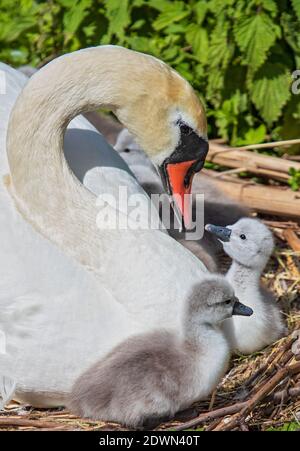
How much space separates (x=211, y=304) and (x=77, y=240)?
65 cm

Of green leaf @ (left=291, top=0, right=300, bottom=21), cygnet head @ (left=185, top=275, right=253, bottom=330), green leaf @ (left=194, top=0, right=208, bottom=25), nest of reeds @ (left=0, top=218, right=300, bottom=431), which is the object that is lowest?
nest of reeds @ (left=0, top=218, right=300, bottom=431)

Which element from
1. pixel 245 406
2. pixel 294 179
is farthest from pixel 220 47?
pixel 245 406

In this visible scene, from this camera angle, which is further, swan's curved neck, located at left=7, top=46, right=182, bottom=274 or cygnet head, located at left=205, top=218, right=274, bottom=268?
cygnet head, located at left=205, top=218, right=274, bottom=268

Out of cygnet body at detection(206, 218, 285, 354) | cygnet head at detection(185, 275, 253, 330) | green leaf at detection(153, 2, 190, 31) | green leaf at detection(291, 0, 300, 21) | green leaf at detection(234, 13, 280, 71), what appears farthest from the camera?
green leaf at detection(153, 2, 190, 31)

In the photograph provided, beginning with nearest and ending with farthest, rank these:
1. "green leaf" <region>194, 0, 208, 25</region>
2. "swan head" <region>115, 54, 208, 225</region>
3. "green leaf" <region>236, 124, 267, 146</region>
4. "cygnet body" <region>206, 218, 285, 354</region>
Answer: "swan head" <region>115, 54, 208, 225</region>, "cygnet body" <region>206, 218, 285, 354</region>, "green leaf" <region>194, 0, 208, 25</region>, "green leaf" <region>236, 124, 267, 146</region>

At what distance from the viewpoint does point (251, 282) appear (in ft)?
17.6

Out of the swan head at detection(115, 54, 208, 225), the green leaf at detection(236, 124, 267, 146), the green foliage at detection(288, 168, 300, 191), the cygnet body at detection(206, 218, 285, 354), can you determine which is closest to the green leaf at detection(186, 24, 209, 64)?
the green leaf at detection(236, 124, 267, 146)

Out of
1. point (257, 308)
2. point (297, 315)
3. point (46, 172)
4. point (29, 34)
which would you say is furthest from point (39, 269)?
point (29, 34)

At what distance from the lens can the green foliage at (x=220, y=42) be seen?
6.45 metres

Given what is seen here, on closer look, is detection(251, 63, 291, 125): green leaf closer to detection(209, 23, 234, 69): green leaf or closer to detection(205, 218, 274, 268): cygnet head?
detection(209, 23, 234, 69): green leaf

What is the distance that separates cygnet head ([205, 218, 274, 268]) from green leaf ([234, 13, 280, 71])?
4.34ft

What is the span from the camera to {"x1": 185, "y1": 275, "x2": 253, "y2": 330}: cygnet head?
4.54 meters

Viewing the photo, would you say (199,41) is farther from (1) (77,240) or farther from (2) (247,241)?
(1) (77,240)

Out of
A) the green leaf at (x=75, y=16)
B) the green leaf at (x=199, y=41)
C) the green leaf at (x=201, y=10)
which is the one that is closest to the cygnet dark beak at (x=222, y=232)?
the green leaf at (x=199, y=41)
